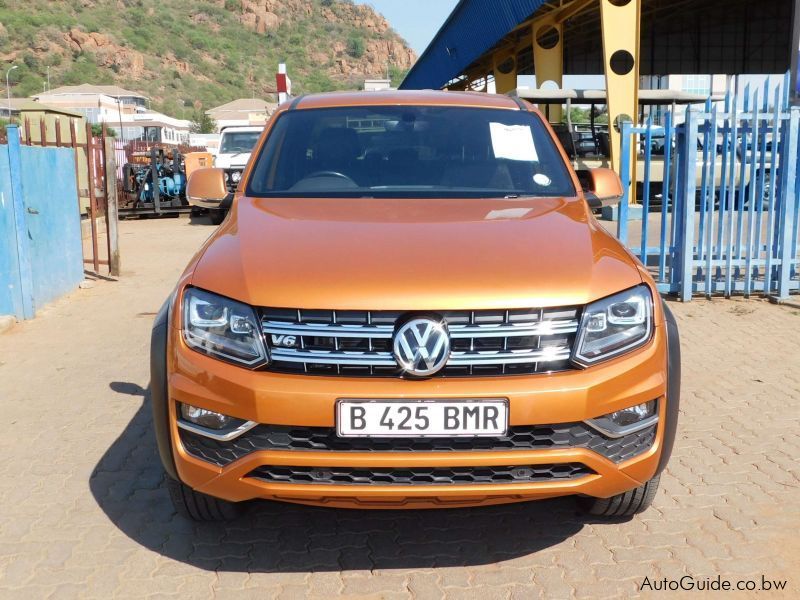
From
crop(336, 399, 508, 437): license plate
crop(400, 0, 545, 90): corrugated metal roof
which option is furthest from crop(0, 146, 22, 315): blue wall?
crop(400, 0, 545, 90): corrugated metal roof

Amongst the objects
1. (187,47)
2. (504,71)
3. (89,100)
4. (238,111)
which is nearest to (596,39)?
(504,71)

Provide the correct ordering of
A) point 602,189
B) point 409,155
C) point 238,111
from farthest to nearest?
point 238,111, point 602,189, point 409,155

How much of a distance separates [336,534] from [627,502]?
115 cm

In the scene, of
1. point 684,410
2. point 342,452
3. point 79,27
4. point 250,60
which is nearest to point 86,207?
point 684,410

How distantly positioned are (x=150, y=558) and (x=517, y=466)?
1.46 meters

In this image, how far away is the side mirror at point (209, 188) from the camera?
4508mm

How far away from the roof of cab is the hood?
1.03m

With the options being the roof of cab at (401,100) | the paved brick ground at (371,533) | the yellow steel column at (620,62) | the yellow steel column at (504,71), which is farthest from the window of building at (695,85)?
the paved brick ground at (371,533)

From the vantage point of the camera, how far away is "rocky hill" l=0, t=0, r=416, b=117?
10156 cm

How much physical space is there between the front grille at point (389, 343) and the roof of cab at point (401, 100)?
1.99 m

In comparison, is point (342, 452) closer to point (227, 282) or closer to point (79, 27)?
point (227, 282)

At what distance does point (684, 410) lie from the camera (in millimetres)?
5168

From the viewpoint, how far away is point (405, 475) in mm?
2887

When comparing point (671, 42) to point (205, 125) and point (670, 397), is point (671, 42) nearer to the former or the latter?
point (670, 397)
